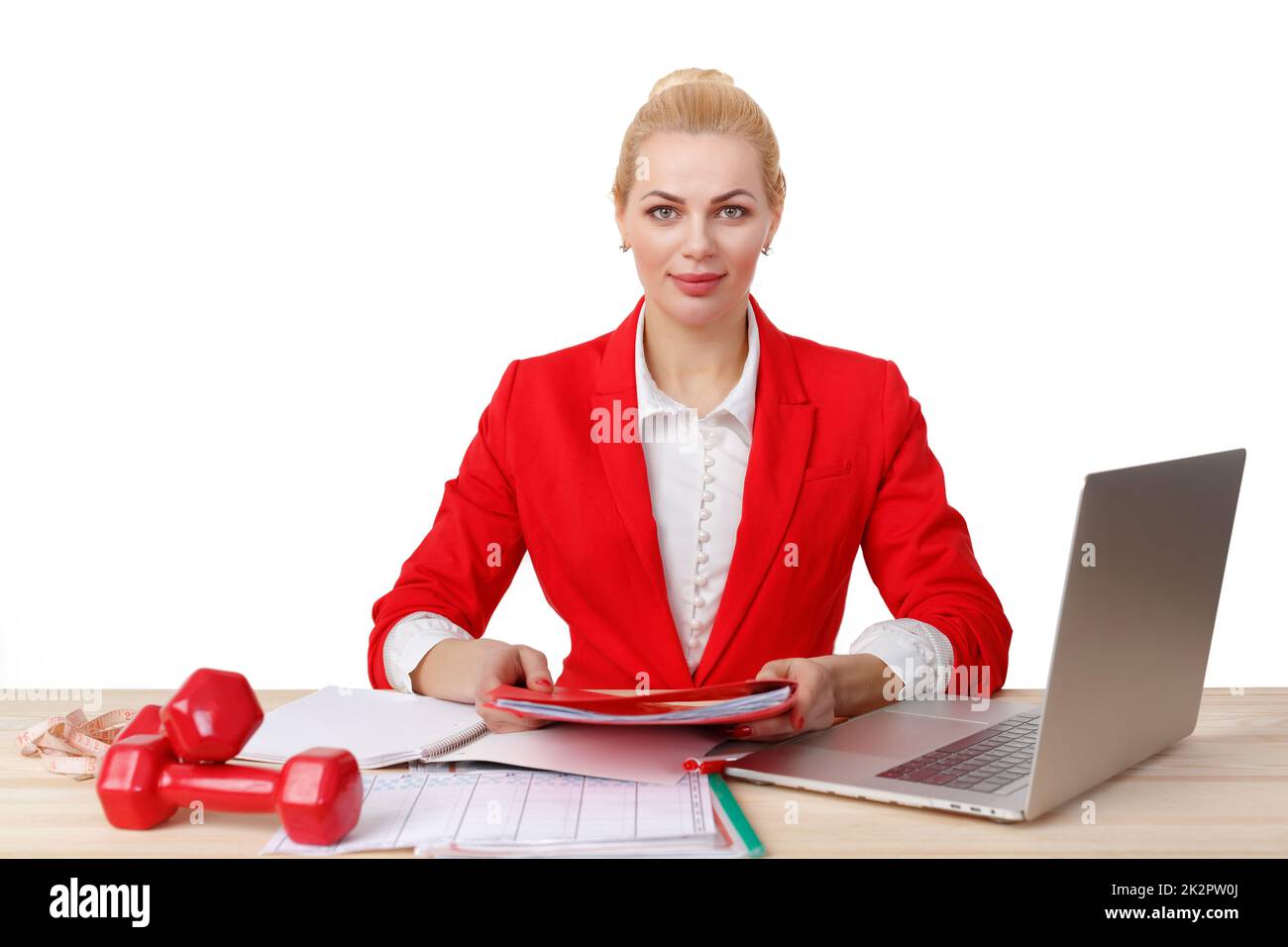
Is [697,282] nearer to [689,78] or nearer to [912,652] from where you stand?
[689,78]

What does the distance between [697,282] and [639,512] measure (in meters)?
0.40

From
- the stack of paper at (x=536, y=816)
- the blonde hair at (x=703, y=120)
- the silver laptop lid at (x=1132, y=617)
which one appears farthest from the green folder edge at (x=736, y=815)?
the blonde hair at (x=703, y=120)

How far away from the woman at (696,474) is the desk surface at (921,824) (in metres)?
0.65

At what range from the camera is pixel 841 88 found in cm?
439

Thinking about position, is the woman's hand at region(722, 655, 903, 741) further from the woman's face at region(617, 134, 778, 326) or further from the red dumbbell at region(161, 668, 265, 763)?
the woman's face at region(617, 134, 778, 326)

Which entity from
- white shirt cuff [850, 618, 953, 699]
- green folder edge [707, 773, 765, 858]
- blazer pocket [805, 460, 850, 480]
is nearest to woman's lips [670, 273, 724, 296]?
blazer pocket [805, 460, 850, 480]

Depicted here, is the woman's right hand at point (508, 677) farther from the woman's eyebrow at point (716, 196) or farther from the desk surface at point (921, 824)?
the woman's eyebrow at point (716, 196)

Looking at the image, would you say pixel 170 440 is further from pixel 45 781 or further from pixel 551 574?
pixel 45 781

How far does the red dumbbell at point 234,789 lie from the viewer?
1.19 m

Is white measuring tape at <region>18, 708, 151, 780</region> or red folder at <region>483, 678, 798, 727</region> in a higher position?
red folder at <region>483, 678, 798, 727</region>

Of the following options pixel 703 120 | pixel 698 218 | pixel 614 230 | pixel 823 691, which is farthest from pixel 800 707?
pixel 614 230

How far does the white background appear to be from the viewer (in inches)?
169

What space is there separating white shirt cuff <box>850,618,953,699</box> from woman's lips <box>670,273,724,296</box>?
24.5 inches
